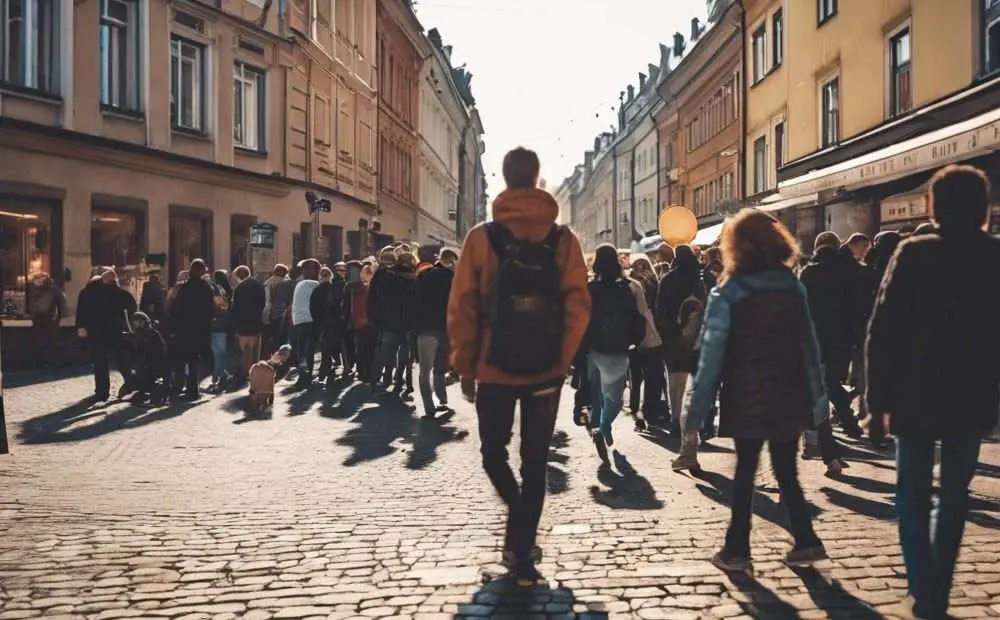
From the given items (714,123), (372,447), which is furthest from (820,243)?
(714,123)

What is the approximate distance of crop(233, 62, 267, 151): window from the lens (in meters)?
25.0

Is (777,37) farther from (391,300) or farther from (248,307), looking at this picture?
(391,300)

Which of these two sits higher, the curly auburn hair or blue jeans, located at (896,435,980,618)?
the curly auburn hair

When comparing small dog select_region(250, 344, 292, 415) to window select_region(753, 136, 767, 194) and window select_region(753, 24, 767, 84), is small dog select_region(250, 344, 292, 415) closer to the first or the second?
window select_region(753, 136, 767, 194)

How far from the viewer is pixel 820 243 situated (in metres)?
9.12

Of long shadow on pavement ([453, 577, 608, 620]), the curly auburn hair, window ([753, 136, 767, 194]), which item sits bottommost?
long shadow on pavement ([453, 577, 608, 620])

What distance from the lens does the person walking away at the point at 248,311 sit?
49.5ft

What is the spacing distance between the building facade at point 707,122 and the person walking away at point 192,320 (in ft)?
57.1

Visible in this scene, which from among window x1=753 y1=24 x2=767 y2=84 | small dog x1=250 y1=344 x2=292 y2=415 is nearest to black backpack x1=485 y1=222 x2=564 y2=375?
small dog x1=250 y1=344 x2=292 y2=415

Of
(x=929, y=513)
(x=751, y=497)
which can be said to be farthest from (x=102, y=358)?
(x=929, y=513)

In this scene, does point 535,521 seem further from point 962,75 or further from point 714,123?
point 714,123

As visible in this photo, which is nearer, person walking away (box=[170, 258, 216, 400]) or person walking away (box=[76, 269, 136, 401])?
person walking away (box=[76, 269, 136, 401])

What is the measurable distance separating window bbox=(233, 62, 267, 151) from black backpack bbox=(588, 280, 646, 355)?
1760 cm

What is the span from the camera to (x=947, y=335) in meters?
4.39
